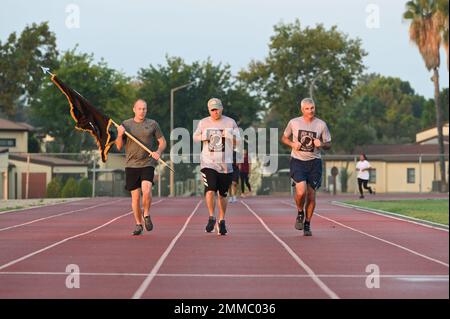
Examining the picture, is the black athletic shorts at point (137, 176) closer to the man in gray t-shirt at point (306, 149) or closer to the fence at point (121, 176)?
the man in gray t-shirt at point (306, 149)

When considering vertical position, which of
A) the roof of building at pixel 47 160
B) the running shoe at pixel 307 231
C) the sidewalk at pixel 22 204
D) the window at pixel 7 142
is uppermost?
the window at pixel 7 142

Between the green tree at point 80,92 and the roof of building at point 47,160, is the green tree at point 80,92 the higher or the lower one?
the higher one

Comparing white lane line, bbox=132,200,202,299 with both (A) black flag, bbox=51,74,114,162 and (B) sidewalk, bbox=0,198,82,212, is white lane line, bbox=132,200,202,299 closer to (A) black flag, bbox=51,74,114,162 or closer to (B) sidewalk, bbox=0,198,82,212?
(A) black flag, bbox=51,74,114,162

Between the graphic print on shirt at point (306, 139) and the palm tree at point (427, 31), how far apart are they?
47067 millimetres

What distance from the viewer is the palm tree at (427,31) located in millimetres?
63719

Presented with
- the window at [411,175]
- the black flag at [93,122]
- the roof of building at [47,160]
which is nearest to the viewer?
the black flag at [93,122]

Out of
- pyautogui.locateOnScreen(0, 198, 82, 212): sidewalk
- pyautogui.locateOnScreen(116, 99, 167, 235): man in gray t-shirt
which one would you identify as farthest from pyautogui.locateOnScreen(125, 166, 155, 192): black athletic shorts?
pyautogui.locateOnScreen(0, 198, 82, 212): sidewalk

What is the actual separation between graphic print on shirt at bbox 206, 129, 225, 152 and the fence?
3147 cm

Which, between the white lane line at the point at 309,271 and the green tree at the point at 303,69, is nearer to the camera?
the white lane line at the point at 309,271

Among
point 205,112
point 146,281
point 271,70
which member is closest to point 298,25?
point 271,70

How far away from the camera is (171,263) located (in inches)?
525
